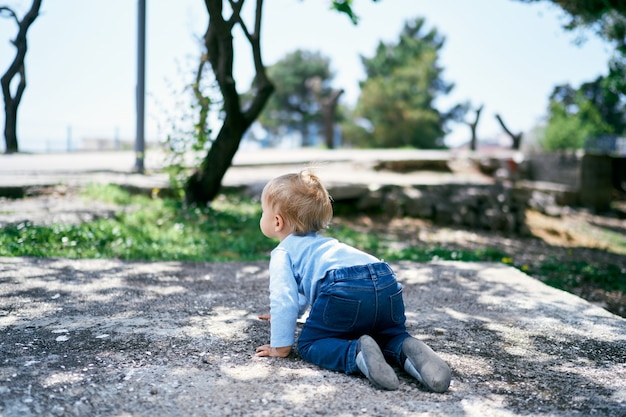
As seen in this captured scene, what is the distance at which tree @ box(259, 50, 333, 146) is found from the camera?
144ft

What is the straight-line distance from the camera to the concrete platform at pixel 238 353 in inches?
88.8

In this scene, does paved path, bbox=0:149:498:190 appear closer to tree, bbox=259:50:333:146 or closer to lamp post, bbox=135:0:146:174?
lamp post, bbox=135:0:146:174

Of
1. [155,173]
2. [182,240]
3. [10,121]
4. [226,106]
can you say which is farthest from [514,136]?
[182,240]

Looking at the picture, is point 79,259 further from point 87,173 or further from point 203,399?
point 87,173

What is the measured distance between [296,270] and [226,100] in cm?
499

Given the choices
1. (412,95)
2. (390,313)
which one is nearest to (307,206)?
(390,313)

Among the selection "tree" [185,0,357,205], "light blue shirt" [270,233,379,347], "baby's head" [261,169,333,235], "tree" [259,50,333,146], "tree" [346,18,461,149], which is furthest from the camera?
"tree" [259,50,333,146]

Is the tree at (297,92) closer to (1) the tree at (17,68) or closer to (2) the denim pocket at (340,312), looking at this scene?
(1) the tree at (17,68)

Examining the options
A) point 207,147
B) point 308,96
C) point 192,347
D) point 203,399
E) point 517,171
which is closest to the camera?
→ point 203,399

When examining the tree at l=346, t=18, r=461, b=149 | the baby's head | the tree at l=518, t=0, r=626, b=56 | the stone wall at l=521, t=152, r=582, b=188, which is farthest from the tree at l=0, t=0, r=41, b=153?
the tree at l=346, t=18, r=461, b=149

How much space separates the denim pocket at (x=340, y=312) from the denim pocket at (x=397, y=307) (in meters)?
0.17

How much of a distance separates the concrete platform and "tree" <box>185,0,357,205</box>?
11.4 feet

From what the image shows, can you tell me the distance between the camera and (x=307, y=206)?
2.89m

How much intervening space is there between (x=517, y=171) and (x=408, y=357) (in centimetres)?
1458
